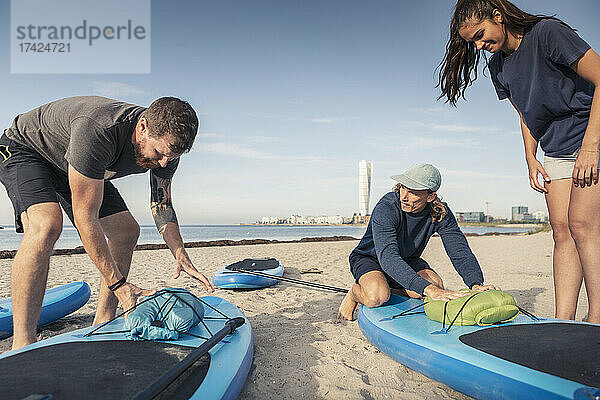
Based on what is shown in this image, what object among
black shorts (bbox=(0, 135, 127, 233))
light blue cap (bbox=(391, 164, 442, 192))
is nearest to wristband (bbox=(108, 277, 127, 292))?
black shorts (bbox=(0, 135, 127, 233))

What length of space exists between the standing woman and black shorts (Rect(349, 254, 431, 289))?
108 cm

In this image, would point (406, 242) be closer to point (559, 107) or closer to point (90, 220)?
point (559, 107)

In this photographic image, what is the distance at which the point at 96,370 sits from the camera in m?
1.79

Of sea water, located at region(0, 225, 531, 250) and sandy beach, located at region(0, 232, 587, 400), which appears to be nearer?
sandy beach, located at region(0, 232, 587, 400)

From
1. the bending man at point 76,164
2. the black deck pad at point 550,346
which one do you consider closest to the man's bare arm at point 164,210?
the bending man at point 76,164

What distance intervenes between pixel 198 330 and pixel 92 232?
82 cm

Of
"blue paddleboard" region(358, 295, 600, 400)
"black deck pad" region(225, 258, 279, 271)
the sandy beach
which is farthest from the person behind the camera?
"black deck pad" region(225, 258, 279, 271)

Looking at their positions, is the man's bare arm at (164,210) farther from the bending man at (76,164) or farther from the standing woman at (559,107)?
the standing woman at (559,107)

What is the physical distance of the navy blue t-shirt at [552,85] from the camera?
2.48 metres

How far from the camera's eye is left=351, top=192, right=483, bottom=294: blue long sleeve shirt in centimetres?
310

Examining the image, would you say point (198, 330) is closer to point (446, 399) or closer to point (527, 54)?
point (446, 399)

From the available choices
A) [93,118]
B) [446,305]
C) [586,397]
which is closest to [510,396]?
[586,397]

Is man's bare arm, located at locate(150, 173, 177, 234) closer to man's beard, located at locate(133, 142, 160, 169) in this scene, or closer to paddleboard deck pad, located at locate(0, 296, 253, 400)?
man's beard, located at locate(133, 142, 160, 169)

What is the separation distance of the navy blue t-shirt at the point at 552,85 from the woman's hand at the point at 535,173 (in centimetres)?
14
